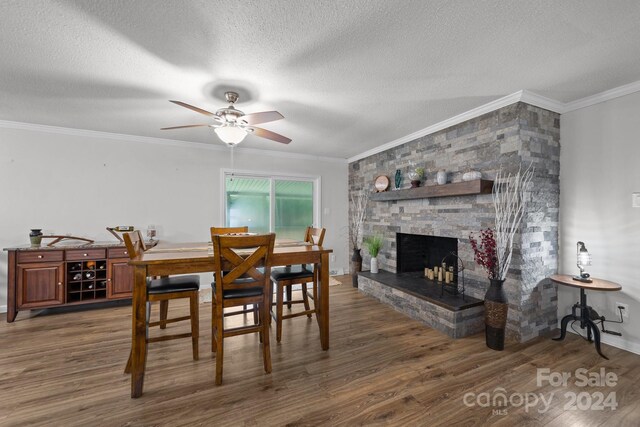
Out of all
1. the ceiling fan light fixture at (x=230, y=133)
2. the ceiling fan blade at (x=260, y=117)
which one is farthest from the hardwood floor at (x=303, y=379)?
the ceiling fan blade at (x=260, y=117)

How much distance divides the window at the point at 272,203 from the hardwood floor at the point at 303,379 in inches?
89.3

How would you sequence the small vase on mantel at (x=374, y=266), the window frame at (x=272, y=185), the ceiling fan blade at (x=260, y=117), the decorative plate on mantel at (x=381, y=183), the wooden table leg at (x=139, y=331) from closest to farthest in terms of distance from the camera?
the wooden table leg at (x=139, y=331) < the ceiling fan blade at (x=260, y=117) < the small vase on mantel at (x=374, y=266) < the decorative plate on mantel at (x=381, y=183) < the window frame at (x=272, y=185)

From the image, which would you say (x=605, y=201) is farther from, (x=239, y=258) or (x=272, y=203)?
(x=272, y=203)

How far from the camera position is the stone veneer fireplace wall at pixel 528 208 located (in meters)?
2.58

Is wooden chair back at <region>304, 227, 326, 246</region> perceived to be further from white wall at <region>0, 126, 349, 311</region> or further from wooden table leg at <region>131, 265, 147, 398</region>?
white wall at <region>0, 126, 349, 311</region>

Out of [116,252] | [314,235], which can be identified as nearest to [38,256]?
[116,252]

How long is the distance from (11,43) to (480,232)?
4.23 metres

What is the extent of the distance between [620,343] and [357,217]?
3.62 metres

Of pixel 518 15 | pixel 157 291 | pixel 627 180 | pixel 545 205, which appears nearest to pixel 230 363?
pixel 157 291

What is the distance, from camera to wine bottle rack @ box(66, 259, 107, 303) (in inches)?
129

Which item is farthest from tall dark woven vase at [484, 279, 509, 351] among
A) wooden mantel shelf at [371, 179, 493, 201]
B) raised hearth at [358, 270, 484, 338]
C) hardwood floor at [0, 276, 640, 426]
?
wooden mantel shelf at [371, 179, 493, 201]

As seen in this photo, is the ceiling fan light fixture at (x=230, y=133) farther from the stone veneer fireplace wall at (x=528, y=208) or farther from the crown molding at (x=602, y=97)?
the crown molding at (x=602, y=97)

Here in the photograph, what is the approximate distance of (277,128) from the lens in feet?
11.6

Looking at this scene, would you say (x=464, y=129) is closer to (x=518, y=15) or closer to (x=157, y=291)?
(x=518, y=15)
